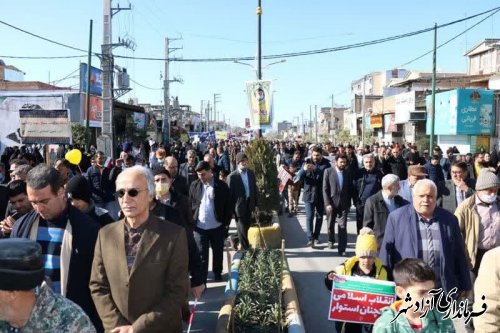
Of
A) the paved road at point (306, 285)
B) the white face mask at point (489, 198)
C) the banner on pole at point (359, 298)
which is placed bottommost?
the paved road at point (306, 285)

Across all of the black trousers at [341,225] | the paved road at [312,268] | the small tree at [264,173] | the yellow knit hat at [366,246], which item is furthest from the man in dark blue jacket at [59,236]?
the small tree at [264,173]

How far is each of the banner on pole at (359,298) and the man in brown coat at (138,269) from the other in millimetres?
1194

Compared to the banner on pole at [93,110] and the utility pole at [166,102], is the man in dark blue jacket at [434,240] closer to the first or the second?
the banner on pole at [93,110]

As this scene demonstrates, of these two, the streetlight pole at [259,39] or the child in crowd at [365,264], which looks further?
the streetlight pole at [259,39]

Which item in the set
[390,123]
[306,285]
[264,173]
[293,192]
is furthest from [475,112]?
[306,285]

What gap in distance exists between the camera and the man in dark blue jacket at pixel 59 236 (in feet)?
10.8

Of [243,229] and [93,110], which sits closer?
[243,229]

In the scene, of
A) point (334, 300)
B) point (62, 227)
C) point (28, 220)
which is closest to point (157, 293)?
point (62, 227)

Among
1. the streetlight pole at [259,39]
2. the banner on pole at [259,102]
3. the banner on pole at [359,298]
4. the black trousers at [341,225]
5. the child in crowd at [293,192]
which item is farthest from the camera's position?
the streetlight pole at [259,39]

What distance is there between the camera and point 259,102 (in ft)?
47.6

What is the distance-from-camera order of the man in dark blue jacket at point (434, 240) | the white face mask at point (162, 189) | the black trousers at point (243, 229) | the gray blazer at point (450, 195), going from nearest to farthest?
the man in dark blue jacket at point (434, 240)
the white face mask at point (162, 189)
the gray blazer at point (450, 195)
the black trousers at point (243, 229)

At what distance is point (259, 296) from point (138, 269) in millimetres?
2866

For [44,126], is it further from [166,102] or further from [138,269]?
[166,102]

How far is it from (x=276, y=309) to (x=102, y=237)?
258 cm
